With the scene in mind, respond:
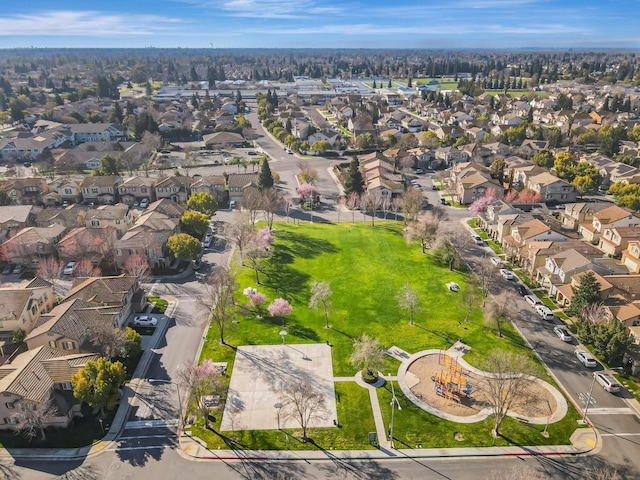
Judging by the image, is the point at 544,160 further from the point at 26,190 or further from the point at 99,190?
the point at 26,190

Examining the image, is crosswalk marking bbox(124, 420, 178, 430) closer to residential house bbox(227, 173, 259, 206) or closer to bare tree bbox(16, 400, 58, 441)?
bare tree bbox(16, 400, 58, 441)

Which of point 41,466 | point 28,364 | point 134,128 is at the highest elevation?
point 134,128

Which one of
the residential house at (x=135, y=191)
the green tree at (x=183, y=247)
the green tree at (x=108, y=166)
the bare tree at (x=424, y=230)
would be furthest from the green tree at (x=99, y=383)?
the green tree at (x=108, y=166)

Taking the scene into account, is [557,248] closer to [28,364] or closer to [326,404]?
[326,404]

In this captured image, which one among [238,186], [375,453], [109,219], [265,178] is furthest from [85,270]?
[375,453]

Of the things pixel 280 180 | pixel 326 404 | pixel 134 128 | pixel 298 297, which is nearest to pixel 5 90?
pixel 134 128

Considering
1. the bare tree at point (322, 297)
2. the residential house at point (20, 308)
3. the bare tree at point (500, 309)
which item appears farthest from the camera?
the bare tree at point (322, 297)

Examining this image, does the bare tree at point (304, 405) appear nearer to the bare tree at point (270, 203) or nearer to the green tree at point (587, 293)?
the green tree at point (587, 293)
